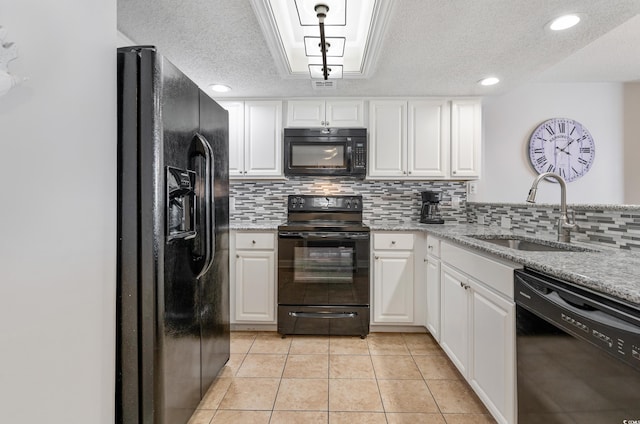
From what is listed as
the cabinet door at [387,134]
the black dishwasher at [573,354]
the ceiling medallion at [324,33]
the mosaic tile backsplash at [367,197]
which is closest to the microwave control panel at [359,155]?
the cabinet door at [387,134]

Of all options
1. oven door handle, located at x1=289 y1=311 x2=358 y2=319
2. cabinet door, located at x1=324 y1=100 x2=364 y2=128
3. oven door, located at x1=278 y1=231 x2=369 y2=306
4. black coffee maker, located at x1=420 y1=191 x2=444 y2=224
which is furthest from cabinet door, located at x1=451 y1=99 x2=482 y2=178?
oven door handle, located at x1=289 y1=311 x2=358 y2=319

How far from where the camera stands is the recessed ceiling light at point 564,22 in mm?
1629

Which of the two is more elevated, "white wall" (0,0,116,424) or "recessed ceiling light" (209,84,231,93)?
"recessed ceiling light" (209,84,231,93)

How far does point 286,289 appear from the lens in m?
2.55

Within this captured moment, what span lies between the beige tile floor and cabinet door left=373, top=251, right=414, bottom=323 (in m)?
0.20

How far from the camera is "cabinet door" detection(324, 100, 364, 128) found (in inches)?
113

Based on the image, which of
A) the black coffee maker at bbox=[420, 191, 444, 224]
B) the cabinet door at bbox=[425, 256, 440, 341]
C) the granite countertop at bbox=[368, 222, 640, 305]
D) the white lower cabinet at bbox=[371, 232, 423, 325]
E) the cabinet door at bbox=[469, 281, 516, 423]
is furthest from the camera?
the black coffee maker at bbox=[420, 191, 444, 224]

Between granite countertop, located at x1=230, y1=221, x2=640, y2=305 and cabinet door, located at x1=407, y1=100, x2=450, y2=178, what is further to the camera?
cabinet door, located at x1=407, y1=100, x2=450, y2=178

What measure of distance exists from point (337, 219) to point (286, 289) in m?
0.88

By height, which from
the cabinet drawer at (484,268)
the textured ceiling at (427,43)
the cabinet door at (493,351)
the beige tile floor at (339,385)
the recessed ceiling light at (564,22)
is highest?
the textured ceiling at (427,43)

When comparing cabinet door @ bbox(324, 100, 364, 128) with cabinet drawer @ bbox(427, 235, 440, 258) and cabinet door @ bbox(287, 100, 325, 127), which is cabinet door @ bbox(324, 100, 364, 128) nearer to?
cabinet door @ bbox(287, 100, 325, 127)

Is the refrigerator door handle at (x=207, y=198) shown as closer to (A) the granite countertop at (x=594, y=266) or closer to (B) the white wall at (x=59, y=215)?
(B) the white wall at (x=59, y=215)

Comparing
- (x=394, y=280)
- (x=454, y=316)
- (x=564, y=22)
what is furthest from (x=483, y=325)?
(x=564, y=22)

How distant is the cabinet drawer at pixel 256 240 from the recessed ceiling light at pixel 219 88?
129cm
